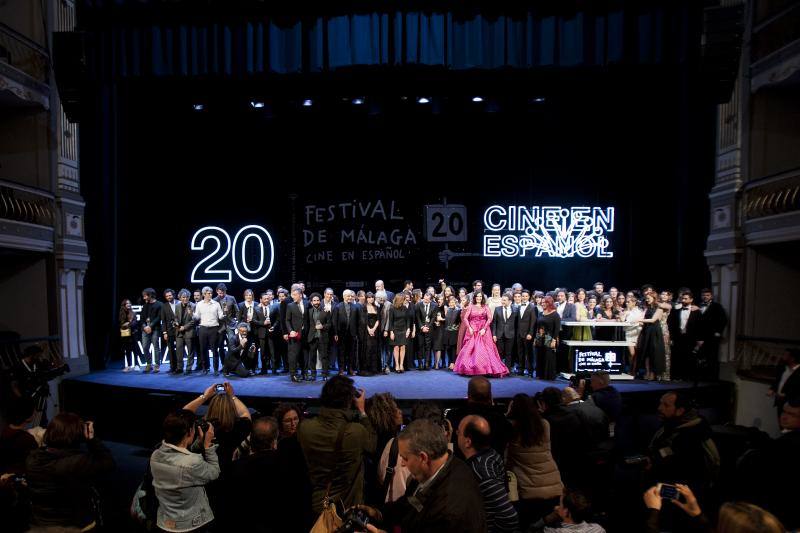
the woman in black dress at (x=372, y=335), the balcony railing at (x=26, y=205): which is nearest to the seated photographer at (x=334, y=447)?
the woman in black dress at (x=372, y=335)

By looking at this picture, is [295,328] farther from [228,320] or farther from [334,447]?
[334,447]

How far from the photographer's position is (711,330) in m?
8.06

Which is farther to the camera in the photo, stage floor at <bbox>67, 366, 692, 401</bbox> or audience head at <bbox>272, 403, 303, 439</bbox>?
stage floor at <bbox>67, 366, 692, 401</bbox>

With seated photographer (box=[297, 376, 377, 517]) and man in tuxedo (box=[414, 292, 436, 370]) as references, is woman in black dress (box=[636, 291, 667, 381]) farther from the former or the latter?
seated photographer (box=[297, 376, 377, 517])

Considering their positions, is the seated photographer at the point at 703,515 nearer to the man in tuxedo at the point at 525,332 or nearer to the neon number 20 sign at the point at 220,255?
the man in tuxedo at the point at 525,332

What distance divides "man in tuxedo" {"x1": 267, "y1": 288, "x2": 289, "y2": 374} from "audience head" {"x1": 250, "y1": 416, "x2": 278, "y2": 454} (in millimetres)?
5462

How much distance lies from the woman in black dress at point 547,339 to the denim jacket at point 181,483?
6.23 meters

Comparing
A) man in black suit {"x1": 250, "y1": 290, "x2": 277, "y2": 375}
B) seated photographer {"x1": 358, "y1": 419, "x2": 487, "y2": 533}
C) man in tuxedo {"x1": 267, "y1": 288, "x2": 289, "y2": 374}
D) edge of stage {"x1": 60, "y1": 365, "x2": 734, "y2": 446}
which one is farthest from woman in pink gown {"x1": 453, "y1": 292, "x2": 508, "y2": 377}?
seated photographer {"x1": 358, "y1": 419, "x2": 487, "y2": 533}

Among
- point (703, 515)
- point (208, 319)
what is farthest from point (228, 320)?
point (703, 515)

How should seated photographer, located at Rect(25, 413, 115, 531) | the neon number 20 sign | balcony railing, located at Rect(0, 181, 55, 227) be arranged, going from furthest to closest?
1. the neon number 20 sign
2. balcony railing, located at Rect(0, 181, 55, 227)
3. seated photographer, located at Rect(25, 413, 115, 531)

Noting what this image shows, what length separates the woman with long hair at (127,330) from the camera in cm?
891

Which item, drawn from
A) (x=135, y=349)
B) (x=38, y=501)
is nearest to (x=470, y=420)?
(x=38, y=501)

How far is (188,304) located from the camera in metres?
8.83

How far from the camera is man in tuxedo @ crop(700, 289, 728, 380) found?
8.04 meters
